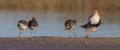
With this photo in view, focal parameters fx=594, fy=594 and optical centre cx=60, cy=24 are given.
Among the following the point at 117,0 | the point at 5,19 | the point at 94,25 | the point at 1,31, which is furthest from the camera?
the point at 117,0

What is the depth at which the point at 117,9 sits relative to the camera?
163 ft

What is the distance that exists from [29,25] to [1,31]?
4.36 metres

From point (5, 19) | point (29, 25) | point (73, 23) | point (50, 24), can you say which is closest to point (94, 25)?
point (73, 23)

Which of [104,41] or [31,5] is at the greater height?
[31,5]

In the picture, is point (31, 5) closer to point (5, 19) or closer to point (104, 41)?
point (5, 19)

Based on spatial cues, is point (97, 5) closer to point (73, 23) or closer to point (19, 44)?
point (73, 23)

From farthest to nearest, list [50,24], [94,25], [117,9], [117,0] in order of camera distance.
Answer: [117,0]
[117,9]
[50,24]
[94,25]

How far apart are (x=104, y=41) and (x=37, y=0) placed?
32.1 meters

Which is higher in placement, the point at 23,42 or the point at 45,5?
the point at 45,5

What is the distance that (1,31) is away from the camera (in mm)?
28453

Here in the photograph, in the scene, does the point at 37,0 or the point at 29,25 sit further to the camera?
the point at 37,0

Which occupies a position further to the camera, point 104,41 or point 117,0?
point 117,0

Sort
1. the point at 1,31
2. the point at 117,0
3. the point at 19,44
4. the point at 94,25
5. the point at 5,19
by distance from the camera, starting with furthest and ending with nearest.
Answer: the point at 117,0
the point at 5,19
the point at 1,31
the point at 94,25
the point at 19,44

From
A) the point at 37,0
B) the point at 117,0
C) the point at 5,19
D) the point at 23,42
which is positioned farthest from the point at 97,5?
the point at 23,42
